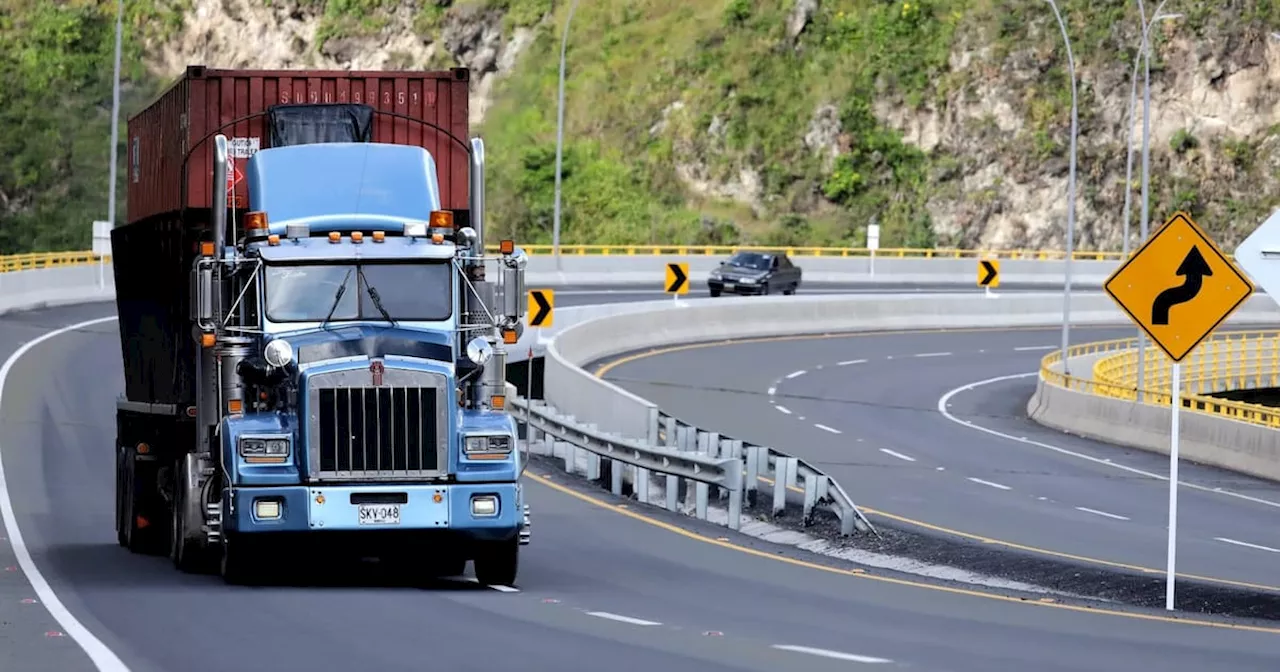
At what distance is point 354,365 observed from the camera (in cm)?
1656

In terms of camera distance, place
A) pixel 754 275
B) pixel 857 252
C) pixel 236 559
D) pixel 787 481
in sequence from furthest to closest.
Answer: pixel 857 252 < pixel 754 275 < pixel 787 481 < pixel 236 559

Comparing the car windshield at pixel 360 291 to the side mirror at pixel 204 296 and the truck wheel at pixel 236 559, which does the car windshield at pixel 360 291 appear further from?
the truck wheel at pixel 236 559

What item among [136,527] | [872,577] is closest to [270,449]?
[136,527]

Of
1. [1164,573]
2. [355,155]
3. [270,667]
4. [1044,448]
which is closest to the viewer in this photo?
[270,667]

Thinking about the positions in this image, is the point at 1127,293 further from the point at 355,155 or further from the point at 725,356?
the point at 725,356

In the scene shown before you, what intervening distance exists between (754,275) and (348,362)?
52.1 metres

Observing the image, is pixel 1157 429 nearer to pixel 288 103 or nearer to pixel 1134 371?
pixel 1134 371

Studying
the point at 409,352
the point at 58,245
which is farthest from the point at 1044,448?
the point at 58,245

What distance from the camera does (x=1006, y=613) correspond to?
17016mm

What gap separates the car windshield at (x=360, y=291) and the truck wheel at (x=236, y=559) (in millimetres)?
1694

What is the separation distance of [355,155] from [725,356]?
35.7 metres

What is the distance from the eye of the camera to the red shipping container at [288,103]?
60.7ft

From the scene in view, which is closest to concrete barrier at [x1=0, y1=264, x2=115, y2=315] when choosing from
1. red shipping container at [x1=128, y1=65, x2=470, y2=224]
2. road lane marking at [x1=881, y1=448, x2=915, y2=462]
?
road lane marking at [x1=881, y1=448, x2=915, y2=462]

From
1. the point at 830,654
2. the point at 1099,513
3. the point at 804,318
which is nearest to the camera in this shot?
the point at 830,654
